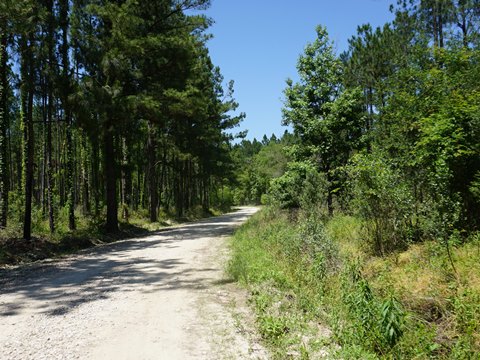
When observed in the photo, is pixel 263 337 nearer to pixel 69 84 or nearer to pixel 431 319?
pixel 431 319

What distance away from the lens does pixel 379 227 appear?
10.9m

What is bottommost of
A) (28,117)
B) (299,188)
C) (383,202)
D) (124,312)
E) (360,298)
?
(124,312)

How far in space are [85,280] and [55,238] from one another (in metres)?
7.62

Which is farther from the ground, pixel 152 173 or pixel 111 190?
pixel 152 173

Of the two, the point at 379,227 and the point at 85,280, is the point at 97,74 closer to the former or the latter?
the point at 85,280

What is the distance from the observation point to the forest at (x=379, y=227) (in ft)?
17.7

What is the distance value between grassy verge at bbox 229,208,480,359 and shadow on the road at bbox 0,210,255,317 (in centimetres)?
151

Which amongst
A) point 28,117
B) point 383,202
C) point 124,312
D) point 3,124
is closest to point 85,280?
point 124,312

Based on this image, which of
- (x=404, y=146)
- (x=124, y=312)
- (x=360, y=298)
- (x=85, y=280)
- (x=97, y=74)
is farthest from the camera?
(x=97, y=74)

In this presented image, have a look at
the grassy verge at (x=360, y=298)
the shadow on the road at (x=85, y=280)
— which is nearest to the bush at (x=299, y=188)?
the grassy verge at (x=360, y=298)

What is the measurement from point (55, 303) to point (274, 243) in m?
6.77

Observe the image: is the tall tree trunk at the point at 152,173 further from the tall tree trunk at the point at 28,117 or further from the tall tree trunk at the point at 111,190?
the tall tree trunk at the point at 28,117

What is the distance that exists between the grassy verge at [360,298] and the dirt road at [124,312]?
62 centimetres

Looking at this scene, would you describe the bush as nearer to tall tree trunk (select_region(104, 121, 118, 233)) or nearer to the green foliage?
the green foliage
